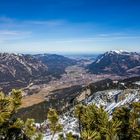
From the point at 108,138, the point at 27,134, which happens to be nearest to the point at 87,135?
the point at 108,138

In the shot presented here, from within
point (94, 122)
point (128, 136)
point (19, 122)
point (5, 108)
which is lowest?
point (128, 136)

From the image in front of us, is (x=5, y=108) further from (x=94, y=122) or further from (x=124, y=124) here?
(x=124, y=124)

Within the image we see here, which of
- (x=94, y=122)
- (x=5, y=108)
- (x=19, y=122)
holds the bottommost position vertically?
(x=94, y=122)

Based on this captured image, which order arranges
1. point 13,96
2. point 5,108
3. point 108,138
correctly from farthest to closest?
1. point 108,138
2. point 13,96
3. point 5,108

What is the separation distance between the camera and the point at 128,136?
288 feet

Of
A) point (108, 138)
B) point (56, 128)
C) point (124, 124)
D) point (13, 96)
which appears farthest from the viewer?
point (124, 124)

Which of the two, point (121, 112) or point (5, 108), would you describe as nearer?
point (5, 108)

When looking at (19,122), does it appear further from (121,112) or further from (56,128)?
(121,112)

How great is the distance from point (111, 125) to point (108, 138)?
4.29 m

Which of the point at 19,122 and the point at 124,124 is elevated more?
the point at 19,122

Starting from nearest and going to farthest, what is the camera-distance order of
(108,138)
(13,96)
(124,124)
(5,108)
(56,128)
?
1. (5,108)
2. (13,96)
3. (108,138)
4. (56,128)
5. (124,124)

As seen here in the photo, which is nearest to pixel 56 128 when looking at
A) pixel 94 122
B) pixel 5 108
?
pixel 94 122

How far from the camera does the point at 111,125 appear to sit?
7338cm

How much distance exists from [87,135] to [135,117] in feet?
110
